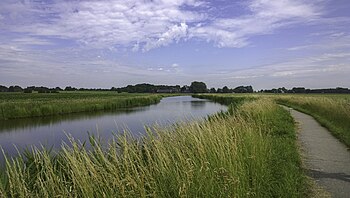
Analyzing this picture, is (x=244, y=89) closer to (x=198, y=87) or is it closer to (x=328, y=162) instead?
(x=198, y=87)

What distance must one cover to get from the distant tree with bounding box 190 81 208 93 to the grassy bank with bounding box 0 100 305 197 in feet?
493

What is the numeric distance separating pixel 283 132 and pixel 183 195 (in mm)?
9399

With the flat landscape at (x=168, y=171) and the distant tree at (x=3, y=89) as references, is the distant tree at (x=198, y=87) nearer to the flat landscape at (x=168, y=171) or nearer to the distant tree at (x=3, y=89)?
the distant tree at (x=3, y=89)

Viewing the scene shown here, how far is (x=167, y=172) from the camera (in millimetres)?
4930

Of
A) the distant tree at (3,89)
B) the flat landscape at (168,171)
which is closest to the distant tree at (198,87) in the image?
the distant tree at (3,89)

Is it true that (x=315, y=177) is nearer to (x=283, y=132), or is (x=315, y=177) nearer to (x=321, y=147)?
(x=321, y=147)

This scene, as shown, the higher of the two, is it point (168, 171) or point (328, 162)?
point (168, 171)

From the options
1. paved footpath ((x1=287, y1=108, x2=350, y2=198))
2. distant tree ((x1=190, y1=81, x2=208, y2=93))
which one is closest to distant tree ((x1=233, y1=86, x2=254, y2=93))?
distant tree ((x1=190, y1=81, x2=208, y2=93))

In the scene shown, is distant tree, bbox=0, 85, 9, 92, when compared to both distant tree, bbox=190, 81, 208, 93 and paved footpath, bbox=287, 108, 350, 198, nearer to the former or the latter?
distant tree, bbox=190, 81, 208, 93

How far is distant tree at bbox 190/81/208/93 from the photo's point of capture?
157625 millimetres

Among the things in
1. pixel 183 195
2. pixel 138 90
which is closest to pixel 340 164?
pixel 183 195

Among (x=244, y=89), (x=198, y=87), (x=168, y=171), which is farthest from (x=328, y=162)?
(x=198, y=87)

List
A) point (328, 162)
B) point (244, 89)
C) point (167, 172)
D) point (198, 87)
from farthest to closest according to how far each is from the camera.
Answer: point (198, 87) < point (244, 89) < point (328, 162) < point (167, 172)

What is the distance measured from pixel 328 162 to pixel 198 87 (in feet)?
500
